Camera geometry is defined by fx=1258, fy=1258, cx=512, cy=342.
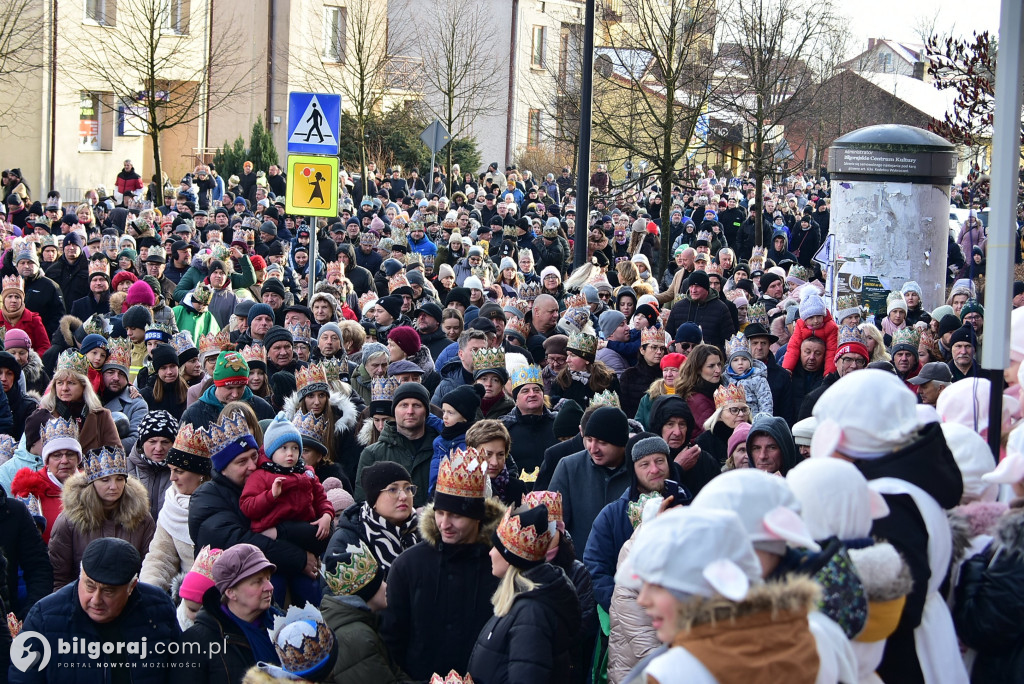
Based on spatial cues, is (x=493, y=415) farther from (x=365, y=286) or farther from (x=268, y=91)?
(x=268, y=91)

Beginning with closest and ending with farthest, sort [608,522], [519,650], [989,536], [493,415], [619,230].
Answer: [989,536], [519,650], [608,522], [493,415], [619,230]

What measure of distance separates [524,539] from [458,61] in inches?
1387

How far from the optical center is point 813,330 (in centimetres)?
1098

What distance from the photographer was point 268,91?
1693 inches

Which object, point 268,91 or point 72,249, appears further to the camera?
point 268,91

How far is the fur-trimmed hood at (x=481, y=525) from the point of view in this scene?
5.50 meters

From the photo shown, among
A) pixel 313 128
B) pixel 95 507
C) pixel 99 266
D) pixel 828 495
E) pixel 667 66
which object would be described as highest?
pixel 667 66

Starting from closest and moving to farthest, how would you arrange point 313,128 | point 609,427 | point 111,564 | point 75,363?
point 111,564 → point 609,427 → point 75,363 → point 313,128

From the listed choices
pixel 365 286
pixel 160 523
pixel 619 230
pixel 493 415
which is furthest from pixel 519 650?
pixel 619 230

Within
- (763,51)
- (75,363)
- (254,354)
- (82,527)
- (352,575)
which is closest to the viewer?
(352,575)

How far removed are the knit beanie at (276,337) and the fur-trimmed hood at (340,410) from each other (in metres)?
1.50

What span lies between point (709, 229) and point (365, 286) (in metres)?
9.18

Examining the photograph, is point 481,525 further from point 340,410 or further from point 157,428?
point 340,410

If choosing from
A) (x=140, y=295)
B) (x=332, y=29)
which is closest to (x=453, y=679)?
(x=140, y=295)
